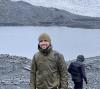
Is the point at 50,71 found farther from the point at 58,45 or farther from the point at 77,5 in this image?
the point at 77,5

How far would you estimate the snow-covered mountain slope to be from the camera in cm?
8075

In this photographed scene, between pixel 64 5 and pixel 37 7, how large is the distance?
1088 cm

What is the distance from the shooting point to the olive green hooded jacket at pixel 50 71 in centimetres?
354

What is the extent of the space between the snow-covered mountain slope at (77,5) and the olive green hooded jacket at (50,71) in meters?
75.2

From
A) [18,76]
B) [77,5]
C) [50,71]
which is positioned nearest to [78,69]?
[50,71]

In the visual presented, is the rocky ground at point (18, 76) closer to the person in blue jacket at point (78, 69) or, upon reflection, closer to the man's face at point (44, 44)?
the person in blue jacket at point (78, 69)

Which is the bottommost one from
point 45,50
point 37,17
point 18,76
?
point 18,76

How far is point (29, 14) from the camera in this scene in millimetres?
70125

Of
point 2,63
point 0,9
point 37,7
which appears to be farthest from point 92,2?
point 2,63

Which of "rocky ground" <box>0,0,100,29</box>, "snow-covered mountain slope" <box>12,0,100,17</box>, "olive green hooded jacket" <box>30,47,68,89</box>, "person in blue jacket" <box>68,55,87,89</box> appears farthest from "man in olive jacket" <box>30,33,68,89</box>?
"snow-covered mountain slope" <box>12,0,100,17</box>

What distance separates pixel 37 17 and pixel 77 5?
20740 millimetres

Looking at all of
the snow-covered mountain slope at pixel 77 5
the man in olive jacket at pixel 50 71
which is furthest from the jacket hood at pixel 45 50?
the snow-covered mountain slope at pixel 77 5

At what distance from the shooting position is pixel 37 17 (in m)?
68.4

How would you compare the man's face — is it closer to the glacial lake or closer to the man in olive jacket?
the man in olive jacket
